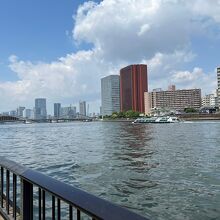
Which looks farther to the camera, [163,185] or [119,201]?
[163,185]

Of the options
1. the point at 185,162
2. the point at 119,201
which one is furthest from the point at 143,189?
the point at 185,162

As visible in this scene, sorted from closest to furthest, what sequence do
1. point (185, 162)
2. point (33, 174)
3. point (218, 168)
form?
point (33, 174), point (218, 168), point (185, 162)

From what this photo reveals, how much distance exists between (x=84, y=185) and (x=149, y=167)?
6.48 m

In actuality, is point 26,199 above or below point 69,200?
below

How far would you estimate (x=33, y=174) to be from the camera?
14.0ft

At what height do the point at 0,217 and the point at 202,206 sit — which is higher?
the point at 0,217

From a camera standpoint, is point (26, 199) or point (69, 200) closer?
point (69, 200)

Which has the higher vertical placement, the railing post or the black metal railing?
the black metal railing

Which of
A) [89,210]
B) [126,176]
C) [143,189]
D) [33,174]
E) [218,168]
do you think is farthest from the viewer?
[218,168]

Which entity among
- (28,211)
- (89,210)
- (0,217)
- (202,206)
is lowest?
(202,206)

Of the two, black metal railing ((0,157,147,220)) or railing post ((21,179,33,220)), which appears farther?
railing post ((21,179,33,220))

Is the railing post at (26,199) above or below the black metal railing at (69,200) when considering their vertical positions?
below

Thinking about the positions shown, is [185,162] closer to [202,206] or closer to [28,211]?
[202,206]

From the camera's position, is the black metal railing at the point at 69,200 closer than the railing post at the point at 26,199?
Yes
